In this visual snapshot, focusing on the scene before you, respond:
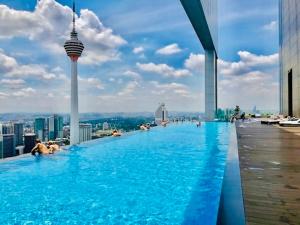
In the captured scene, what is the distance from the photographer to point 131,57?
25.6 metres

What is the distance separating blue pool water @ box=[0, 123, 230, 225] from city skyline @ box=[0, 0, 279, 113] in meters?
6.72

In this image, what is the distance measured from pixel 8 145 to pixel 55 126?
13.8 ft

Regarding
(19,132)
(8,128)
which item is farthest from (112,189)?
(8,128)

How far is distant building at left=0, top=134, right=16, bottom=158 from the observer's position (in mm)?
8367

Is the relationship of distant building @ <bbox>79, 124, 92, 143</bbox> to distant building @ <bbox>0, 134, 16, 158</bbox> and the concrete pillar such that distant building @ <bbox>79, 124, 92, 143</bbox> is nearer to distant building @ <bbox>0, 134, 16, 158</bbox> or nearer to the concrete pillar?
the concrete pillar

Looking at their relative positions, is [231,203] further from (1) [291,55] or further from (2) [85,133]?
(1) [291,55]

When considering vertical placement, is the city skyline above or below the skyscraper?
above

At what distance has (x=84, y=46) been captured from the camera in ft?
41.6

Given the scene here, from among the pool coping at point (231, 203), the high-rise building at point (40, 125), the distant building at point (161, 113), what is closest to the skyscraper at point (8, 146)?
the high-rise building at point (40, 125)

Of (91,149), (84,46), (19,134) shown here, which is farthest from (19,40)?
(91,149)

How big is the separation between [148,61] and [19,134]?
60.2 feet

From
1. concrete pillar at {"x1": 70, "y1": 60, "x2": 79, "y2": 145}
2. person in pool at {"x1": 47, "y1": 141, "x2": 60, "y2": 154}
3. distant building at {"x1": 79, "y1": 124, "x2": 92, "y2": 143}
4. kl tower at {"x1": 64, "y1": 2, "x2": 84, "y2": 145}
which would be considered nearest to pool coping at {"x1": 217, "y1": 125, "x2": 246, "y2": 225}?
person in pool at {"x1": 47, "y1": 141, "x2": 60, "y2": 154}

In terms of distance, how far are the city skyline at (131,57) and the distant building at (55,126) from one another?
0.66 metres

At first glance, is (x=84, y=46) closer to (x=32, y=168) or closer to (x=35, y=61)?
(x=35, y=61)
